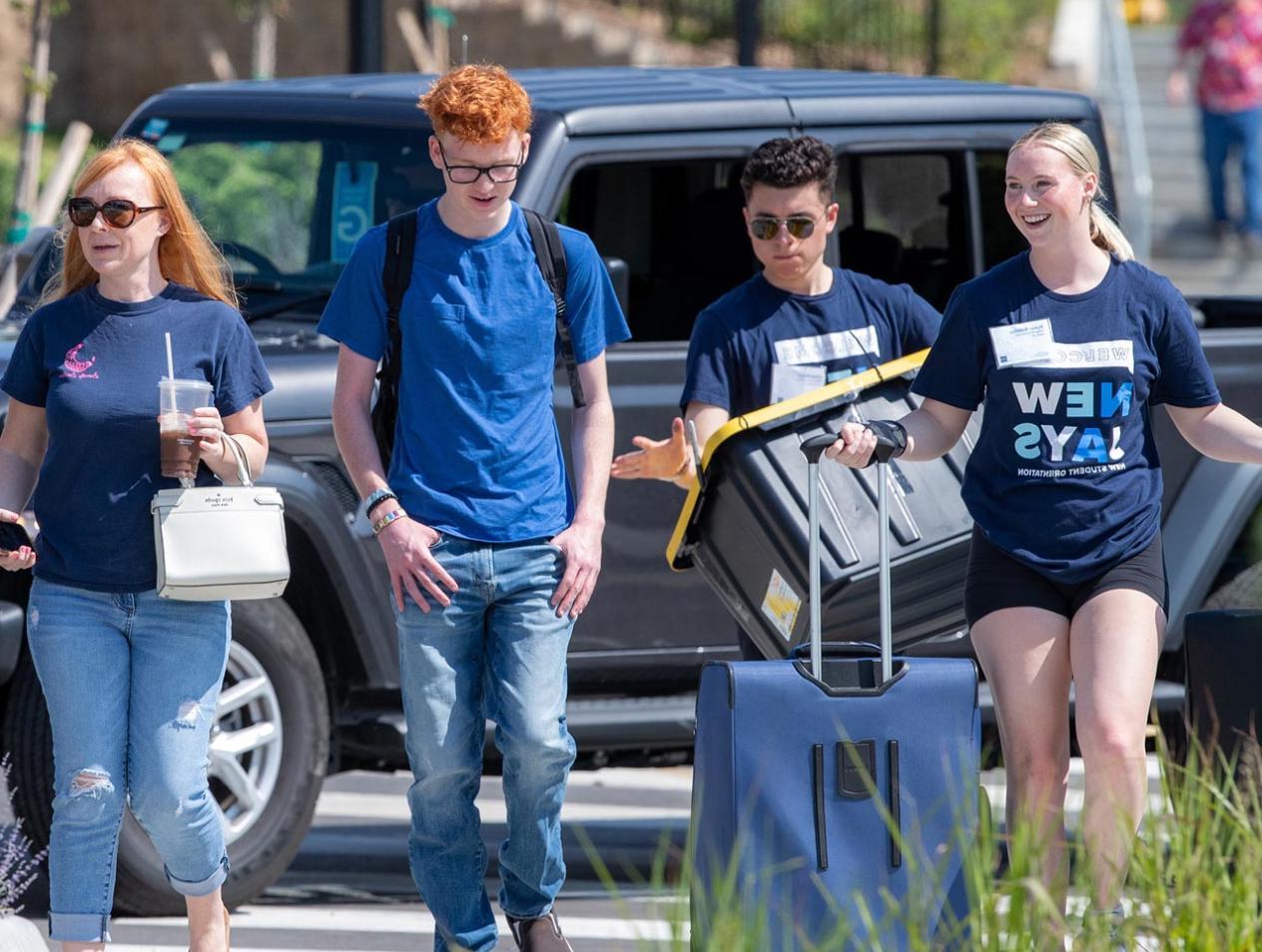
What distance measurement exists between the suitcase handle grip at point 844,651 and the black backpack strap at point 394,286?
989 millimetres

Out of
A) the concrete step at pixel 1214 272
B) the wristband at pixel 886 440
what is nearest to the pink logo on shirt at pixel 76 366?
the wristband at pixel 886 440

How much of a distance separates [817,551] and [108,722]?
1411 mm

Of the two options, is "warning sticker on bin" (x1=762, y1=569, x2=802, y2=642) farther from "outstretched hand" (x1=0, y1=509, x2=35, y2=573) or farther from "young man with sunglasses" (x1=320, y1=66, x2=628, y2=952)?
"outstretched hand" (x1=0, y1=509, x2=35, y2=573)

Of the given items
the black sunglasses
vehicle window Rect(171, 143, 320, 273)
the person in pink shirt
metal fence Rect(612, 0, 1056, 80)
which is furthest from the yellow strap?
metal fence Rect(612, 0, 1056, 80)

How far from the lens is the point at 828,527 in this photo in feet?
16.3

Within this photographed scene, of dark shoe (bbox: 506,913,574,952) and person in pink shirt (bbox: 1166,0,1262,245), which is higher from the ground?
person in pink shirt (bbox: 1166,0,1262,245)

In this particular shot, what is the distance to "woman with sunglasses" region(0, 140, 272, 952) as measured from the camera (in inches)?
174

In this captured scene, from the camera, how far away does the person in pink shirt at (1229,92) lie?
14562mm

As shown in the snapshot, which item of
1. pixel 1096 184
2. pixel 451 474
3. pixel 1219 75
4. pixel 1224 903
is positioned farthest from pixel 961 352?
pixel 1219 75

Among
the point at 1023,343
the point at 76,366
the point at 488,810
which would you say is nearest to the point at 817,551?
the point at 1023,343

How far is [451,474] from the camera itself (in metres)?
4.64

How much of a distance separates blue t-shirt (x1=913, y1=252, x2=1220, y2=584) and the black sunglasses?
66cm

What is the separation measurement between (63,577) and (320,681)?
4.87ft

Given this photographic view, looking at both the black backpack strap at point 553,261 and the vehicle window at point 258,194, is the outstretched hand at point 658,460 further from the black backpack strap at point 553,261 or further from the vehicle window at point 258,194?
the vehicle window at point 258,194
